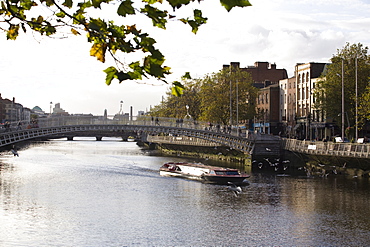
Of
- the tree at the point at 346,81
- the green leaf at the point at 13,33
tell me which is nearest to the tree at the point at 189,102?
the tree at the point at 346,81

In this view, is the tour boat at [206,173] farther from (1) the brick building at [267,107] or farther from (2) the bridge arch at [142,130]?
(1) the brick building at [267,107]

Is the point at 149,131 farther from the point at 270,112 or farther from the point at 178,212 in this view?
the point at 270,112

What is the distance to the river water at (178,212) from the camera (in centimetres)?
2710

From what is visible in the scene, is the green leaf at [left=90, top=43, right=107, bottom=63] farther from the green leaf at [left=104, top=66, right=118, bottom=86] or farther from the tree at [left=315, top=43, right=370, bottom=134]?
the tree at [left=315, top=43, right=370, bottom=134]

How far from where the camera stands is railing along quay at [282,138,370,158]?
49281 millimetres

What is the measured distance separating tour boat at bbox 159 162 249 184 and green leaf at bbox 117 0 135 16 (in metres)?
42.4

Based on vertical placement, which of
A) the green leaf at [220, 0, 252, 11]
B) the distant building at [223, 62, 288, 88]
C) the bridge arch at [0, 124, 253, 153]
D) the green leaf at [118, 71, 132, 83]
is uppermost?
the distant building at [223, 62, 288, 88]

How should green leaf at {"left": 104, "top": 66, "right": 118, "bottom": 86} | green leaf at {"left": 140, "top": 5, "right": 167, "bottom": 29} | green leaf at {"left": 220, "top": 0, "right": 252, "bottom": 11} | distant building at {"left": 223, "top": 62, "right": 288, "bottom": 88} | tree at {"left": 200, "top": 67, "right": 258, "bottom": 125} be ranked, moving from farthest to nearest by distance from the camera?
distant building at {"left": 223, "top": 62, "right": 288, "bottom": 88}
tree at {"left": 200, "top": 67, "right": 258, "bottom": 125}
green leaf at {"left": 104, "top": 66, "right": 118, "bottom": 86}
green leaf at {"left": 140, "top": 5, "right": 167, "bottom": 29}
green leaf at {"left": 220, "top": 0, "right": 252, "bottom": 11}

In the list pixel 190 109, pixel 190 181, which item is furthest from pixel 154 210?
pixel 190 109

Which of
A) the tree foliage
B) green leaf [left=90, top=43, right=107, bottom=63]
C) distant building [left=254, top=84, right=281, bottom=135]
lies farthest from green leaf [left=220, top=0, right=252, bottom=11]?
distant building [left=254, top=84, right=281, bottom=135]

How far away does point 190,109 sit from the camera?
102 meters

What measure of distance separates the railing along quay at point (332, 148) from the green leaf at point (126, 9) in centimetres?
4389

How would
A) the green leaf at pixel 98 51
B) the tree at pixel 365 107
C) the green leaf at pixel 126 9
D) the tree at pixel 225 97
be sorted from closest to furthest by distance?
the green leaf at pixel 126 9 → the green leaf at pixel 98 51 → the tree at pixel 365 107 → the tree at pixel 225 97

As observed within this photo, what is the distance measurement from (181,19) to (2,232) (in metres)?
22.9
